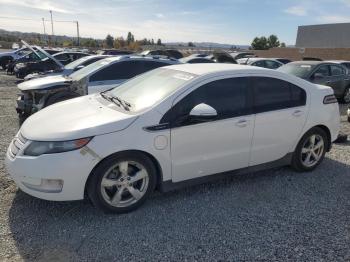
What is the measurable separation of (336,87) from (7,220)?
10254 millimetres

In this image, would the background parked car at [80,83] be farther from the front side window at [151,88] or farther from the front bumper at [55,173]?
the front bumper at [55,173]

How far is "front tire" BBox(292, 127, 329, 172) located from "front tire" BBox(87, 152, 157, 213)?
224cm

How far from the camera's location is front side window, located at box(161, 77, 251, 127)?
3791mm

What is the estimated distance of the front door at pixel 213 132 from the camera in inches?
150

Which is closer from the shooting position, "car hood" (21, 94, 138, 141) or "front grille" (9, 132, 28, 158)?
"car hood" (21, 94, 138, 141)

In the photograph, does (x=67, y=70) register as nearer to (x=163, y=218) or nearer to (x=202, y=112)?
(x=202, y=112)

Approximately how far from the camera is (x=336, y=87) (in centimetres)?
1089

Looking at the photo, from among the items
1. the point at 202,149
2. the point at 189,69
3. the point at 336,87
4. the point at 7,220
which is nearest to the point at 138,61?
the point at 189,69

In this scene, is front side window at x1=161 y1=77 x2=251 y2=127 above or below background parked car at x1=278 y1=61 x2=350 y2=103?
above

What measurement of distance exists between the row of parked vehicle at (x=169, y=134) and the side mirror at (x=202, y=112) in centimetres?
1

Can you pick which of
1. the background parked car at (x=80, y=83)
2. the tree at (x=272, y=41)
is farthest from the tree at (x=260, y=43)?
the background parked car at (x=80, y=83)

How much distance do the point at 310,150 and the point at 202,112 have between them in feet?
6.99

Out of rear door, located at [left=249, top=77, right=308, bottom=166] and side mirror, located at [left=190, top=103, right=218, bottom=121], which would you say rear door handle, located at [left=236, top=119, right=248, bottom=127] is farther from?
side mirror, located at [left=190, top=103, right=218, bottom=121]

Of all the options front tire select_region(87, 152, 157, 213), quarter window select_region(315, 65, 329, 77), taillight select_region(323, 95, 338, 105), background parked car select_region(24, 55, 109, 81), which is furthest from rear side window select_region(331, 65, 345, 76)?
front tire select_region(87, 152, 157, 213)
